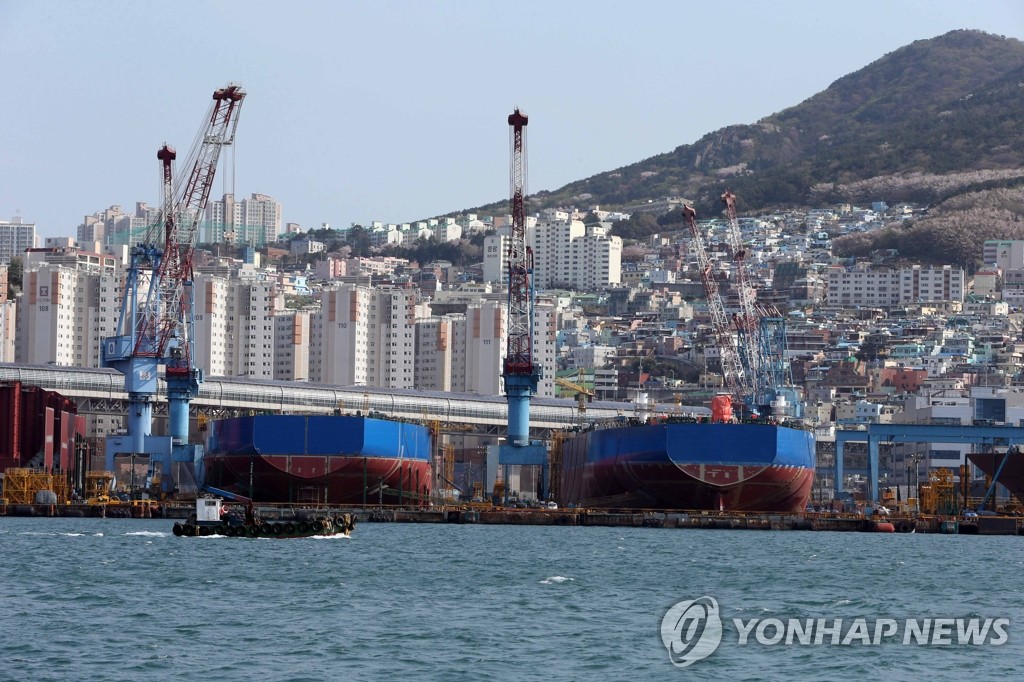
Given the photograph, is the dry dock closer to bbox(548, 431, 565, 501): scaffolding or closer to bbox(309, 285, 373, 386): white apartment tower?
bbox(548, 431, 565, 501): scaffolding

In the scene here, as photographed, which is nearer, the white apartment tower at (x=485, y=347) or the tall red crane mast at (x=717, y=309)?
the tall red crane mast at (x=717, y=309)

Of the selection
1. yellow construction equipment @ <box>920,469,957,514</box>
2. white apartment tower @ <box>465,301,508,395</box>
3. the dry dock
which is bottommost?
the dry dock

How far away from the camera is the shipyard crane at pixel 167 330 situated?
11875 cm

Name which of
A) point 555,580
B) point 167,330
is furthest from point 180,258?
point 555,580

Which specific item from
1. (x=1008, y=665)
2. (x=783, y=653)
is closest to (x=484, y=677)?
(x=783, y=653)

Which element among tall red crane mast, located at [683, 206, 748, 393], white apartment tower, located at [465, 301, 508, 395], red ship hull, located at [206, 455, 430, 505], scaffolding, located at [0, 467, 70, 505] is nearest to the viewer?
scaffolding, located at [0, 467, 70, 505]

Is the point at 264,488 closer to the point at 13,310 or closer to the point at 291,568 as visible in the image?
the point at 291,568

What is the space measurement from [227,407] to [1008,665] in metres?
120

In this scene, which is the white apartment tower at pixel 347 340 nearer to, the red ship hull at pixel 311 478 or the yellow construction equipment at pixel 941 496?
the red ship hull at pixel 311 478
